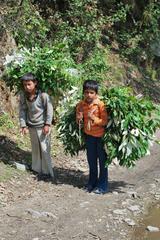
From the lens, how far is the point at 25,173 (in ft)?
24.4

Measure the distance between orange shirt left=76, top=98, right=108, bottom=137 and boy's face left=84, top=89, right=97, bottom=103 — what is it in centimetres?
6

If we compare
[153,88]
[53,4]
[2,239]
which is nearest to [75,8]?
[53,4]

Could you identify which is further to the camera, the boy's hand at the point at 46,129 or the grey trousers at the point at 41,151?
the grey trousers at the point at 41,151

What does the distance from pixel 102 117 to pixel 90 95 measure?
35 centimetres

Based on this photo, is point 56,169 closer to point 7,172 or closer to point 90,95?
point 7,172

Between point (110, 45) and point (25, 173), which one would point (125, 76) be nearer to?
point (110, 45)

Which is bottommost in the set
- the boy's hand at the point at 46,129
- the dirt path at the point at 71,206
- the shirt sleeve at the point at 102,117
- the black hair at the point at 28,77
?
the dirt path at the point at 71,206

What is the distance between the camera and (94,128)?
6906mm

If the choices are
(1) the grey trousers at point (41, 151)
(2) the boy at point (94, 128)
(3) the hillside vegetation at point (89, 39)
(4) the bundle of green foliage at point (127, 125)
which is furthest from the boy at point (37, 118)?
(4) the bundle of green foliage at point (127, 125)

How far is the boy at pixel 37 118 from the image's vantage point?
23.1ft

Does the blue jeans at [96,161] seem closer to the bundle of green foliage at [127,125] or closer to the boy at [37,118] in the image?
the bundle of green foliage at [127,125]

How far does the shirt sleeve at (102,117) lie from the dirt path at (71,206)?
3.31 feet

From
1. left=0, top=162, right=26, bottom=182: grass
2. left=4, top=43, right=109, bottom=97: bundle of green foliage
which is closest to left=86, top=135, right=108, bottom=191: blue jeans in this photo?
left=4, top=43, right=109, bottom=97: bundle of green foliage

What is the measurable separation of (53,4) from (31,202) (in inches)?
304
